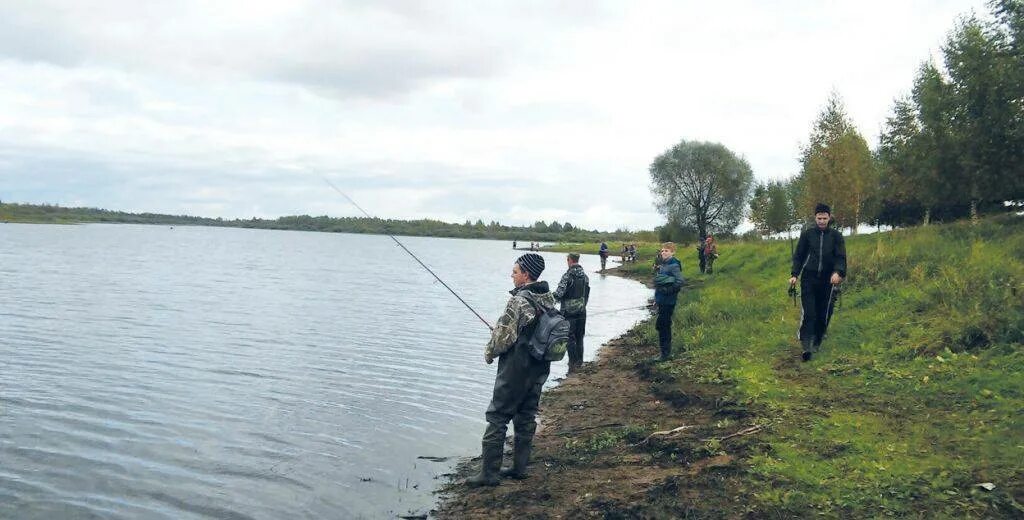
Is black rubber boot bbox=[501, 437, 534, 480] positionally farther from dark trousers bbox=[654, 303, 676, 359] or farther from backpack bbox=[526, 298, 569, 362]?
dark trousers bbox=[654, 303, 676, 359]

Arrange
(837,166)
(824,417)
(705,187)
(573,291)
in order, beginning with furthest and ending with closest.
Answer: (705,187) < (837,166) < (573,291) < (824,417)

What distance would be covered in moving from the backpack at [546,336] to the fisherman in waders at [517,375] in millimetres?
47

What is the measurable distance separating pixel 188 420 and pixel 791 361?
8.92 m

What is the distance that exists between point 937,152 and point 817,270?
17024 millimetres

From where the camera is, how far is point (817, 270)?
10805 millimetres

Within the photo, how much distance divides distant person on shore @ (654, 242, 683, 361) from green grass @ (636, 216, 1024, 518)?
46 centimetres

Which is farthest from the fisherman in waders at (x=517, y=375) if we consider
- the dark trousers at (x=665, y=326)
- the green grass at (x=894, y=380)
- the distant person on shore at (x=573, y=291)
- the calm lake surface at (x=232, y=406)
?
the dark trousers at (x=665, y=326)

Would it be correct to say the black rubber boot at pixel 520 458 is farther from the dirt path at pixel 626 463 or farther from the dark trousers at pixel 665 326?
the dark trousers at pixel 665 326

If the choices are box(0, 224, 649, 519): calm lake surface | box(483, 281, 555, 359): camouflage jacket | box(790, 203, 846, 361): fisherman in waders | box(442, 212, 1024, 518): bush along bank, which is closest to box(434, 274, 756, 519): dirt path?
box(442, 212, 1024, 518): bush along bank

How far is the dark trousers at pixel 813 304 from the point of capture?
10.9 metres

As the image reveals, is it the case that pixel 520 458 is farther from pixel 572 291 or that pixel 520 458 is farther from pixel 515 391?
pixel 572 291

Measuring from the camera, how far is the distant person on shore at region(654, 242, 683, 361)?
12539 millimetres

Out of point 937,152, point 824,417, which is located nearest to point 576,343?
point 824,417

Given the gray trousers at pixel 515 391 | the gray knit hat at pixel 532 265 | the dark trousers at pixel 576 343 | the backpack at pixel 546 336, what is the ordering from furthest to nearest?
the dark trousers at pixel 576 343 → the gray knit hat at pixel 532 265 → the gray trousers at pixel 515 391 → the backpack at pixel 546 336
